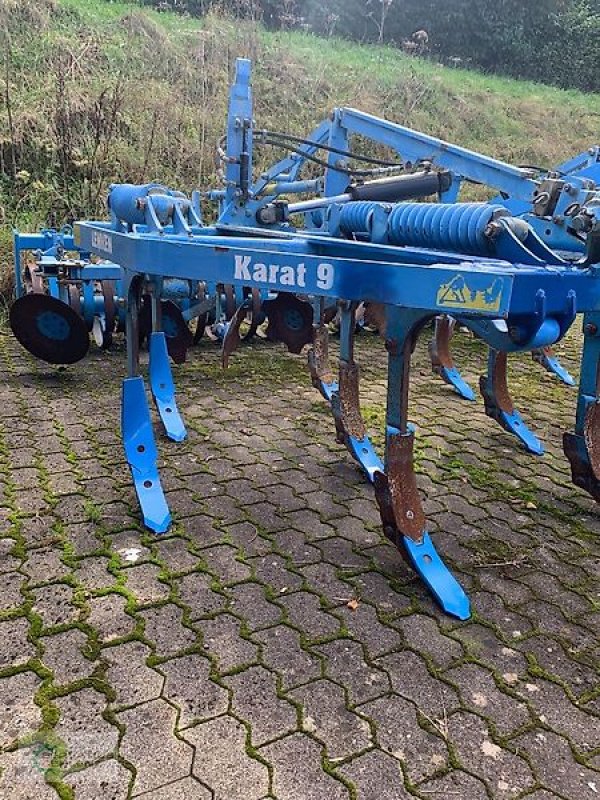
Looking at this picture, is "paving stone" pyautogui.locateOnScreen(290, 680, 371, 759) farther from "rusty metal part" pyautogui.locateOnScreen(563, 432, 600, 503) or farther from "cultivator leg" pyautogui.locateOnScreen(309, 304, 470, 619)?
"rusty metal part" pyautogui.locateOnScreen(563, 432, 600, 503)

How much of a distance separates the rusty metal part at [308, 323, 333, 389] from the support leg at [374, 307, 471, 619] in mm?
1576

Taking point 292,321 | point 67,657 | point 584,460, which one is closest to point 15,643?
point 67,657

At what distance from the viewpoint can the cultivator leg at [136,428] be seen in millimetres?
3082

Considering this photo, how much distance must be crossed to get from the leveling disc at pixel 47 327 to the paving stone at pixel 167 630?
8.48 ft

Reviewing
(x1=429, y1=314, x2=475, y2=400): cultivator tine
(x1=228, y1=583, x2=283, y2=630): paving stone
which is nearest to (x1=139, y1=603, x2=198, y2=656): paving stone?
(x1=228, y1=583, x2=283, y2=630): paving stone

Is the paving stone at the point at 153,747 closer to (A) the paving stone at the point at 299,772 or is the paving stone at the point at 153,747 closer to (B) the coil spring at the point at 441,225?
(A) the paving stone at the point at 299,772

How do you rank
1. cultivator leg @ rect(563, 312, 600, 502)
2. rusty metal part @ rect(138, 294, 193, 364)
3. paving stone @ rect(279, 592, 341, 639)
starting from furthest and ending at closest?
rusty metal part @ rect(138, 294, 193, 364) < cultivator leg @ rect(563, 312, 600, 502) < paving stone @ rect(279, 592, 341, 639)

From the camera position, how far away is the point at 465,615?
2.41 m

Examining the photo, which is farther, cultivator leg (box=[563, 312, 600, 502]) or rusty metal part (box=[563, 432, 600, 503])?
rusty metal part (box=[563, 432, 600, 503])

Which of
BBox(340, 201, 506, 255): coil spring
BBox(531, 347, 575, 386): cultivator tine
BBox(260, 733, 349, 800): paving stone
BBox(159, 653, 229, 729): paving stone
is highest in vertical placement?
BBox(340, 201, 506, 255): coil spring

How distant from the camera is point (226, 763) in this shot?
1.77m

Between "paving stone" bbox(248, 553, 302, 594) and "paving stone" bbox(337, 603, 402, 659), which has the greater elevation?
"paving stone" bbox(337, 603, 402, 659)

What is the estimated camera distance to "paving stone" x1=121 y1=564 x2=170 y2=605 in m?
2.45

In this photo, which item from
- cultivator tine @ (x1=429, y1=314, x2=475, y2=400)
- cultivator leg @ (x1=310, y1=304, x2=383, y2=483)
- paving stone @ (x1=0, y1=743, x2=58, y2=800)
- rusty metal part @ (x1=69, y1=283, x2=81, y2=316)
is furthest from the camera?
rusty metal part @ (x1=69, y1=283, x2=81, y2=316)
